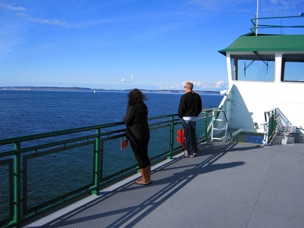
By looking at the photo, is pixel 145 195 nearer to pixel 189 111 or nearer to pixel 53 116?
pixel 189 111

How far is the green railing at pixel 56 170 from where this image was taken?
11.1ft

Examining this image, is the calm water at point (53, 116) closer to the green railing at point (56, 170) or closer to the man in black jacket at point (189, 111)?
the green railing at point (56, 170)

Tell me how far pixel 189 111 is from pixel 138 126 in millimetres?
2590

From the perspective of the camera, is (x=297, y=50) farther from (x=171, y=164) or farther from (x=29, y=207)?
(x=29, y=207)

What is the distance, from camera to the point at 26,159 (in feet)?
11.6

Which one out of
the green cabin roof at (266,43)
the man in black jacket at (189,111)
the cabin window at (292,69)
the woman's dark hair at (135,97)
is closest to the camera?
the woman's dark hair at (135,97)

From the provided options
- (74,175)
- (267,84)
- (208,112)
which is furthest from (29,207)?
(267,84)

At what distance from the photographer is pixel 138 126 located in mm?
4926

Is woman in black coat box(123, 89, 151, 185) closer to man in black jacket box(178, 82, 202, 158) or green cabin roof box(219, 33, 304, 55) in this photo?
man in black jacket box(178, 82, 202, 158)

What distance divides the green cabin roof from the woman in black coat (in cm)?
740

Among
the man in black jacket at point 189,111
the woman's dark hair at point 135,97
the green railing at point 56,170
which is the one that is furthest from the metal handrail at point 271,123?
the woman's dark hair at point 135,97

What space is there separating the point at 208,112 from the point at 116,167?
499cm

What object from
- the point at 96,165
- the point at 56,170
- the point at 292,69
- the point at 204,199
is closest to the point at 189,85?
the point at 204,199

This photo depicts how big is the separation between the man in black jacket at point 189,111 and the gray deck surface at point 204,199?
1.51 ft
